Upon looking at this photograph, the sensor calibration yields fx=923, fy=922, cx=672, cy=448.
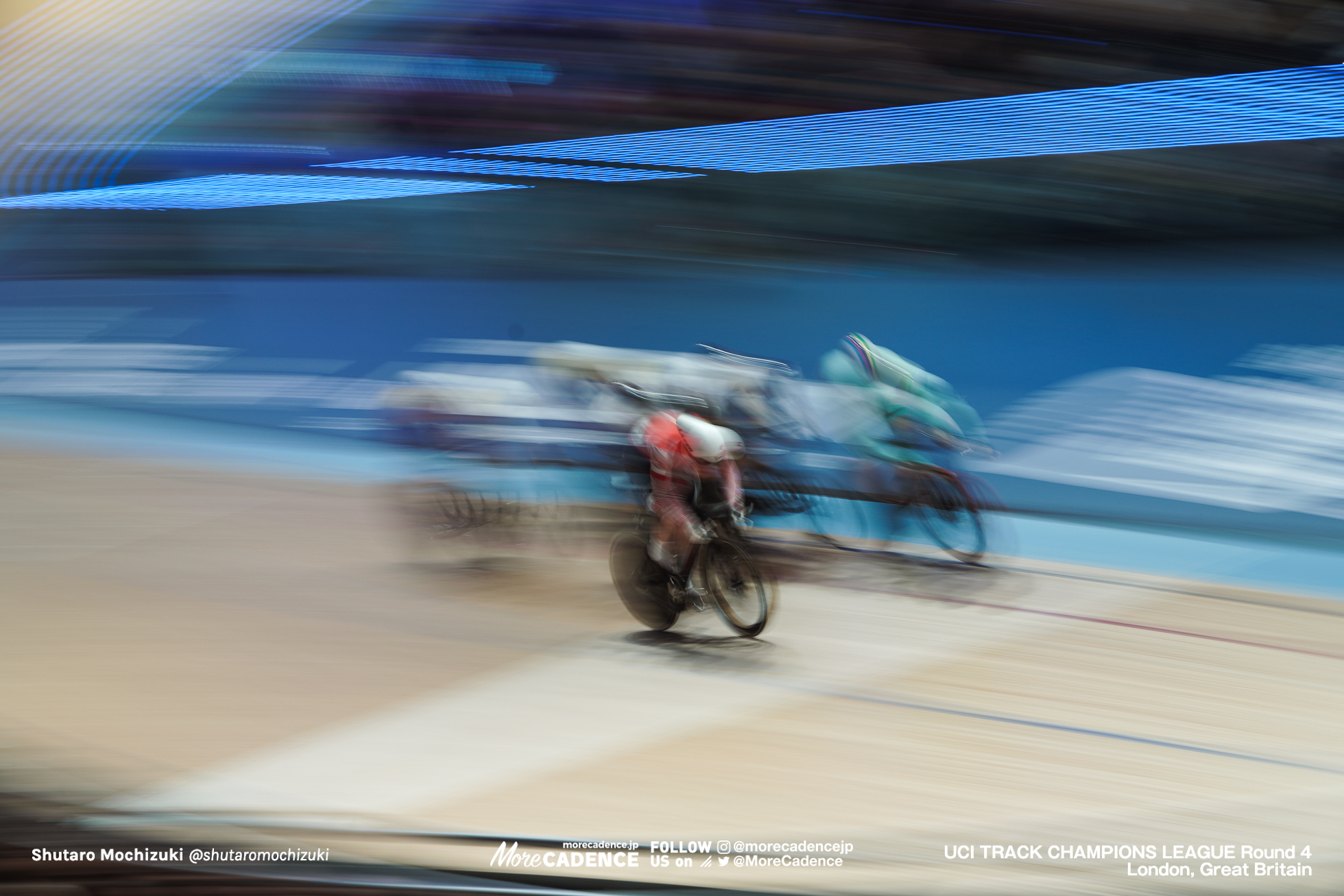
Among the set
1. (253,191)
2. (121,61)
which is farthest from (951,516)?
(121,61)

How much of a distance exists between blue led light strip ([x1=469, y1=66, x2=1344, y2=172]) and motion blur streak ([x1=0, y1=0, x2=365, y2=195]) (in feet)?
6.97

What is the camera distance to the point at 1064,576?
13.8ft

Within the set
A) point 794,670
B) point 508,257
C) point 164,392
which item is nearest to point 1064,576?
point 794,670

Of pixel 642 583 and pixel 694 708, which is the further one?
pixel 642 583

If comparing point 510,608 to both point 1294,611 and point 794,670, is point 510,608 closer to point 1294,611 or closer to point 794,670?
point 794,670

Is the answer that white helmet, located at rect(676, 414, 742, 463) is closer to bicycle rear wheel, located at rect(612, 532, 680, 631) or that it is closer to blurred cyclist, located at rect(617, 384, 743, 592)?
blurred cyclist, located at rect(617, 384, 743, 592)

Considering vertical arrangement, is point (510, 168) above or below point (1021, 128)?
above

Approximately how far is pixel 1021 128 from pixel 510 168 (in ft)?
11.9

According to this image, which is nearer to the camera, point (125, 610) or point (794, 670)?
point (794, 670)

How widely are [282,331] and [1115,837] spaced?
23.9ft

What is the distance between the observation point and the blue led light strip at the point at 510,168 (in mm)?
6789

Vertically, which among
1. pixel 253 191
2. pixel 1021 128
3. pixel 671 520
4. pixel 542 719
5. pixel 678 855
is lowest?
pixel 678 855

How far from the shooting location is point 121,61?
23.2 ft

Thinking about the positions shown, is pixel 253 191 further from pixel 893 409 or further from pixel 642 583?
pixel 642 583
